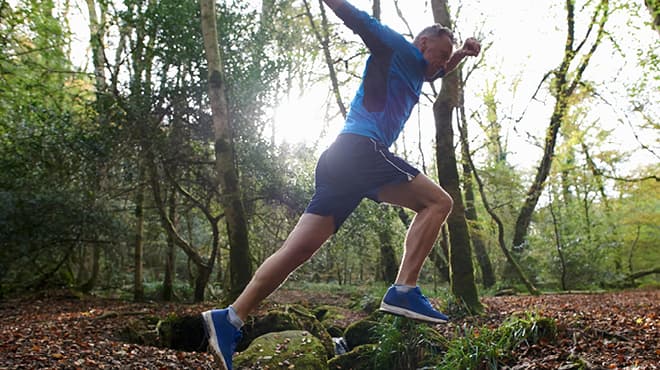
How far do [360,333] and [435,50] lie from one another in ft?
16.0

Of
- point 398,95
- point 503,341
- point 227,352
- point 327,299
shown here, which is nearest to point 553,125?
point 327,299

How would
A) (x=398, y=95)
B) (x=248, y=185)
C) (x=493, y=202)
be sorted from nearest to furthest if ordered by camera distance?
(x=398, y=95) < (x=248, y=185) < (x=493, y=202)

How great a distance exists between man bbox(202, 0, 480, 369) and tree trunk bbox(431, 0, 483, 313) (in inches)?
160

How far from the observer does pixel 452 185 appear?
22.2ft

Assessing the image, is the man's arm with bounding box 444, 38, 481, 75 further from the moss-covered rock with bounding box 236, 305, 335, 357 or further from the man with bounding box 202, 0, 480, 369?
the moss-covered rock with bounding box 236, 305, 335, 357

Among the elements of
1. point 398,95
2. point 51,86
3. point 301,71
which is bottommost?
point 398,95

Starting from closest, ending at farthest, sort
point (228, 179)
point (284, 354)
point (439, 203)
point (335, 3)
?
point (335, 3)
point (439, 203)
point (284, 354)
point (228, 179)

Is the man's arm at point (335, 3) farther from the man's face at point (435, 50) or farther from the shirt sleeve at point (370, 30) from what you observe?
the man's face at point (435, 50)

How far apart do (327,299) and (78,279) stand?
21.8ft

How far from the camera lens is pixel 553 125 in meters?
13.2

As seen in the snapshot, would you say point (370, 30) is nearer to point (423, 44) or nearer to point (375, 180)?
point (423, 44)

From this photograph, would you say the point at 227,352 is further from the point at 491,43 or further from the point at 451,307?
the point at 491,43

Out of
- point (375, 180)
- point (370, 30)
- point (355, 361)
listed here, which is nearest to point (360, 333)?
point (355, 361)

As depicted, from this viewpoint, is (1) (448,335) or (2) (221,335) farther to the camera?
(1) (448,335)
